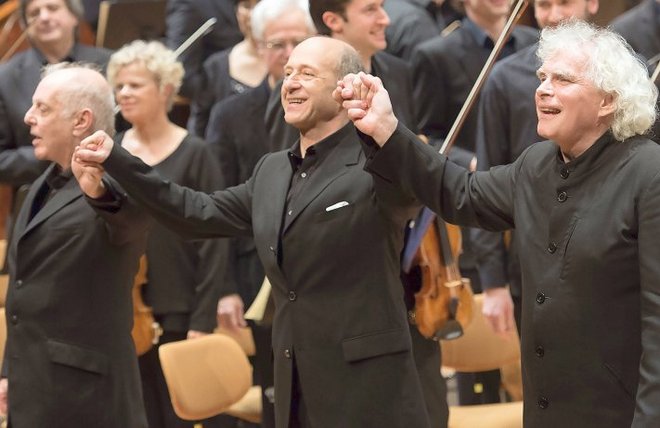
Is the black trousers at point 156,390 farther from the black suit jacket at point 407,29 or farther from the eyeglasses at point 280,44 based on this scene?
the black suit jacket at point 407,29

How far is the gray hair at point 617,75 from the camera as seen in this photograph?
10.8 ft

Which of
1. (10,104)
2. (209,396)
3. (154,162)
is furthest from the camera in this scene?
(10,104)

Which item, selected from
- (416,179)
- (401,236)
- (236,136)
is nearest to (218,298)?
(236,136)

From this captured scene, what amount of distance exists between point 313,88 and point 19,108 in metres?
2.05

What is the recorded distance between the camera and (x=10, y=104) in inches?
219

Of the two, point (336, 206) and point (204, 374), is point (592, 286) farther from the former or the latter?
point (204, 374)

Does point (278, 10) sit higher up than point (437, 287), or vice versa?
point (278, 10)

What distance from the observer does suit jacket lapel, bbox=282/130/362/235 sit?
379 cm

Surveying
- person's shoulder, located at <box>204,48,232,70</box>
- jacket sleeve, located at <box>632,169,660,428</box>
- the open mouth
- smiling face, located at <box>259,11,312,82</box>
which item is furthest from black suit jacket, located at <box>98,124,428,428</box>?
person's shoulder, located at <box>204,48,232,70</box>

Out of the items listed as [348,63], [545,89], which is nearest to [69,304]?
[348,63]

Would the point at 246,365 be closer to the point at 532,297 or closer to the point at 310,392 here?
the point at 310,392

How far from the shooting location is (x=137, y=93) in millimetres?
5277

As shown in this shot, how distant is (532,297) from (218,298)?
215cm

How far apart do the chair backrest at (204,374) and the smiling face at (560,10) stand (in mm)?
1587
